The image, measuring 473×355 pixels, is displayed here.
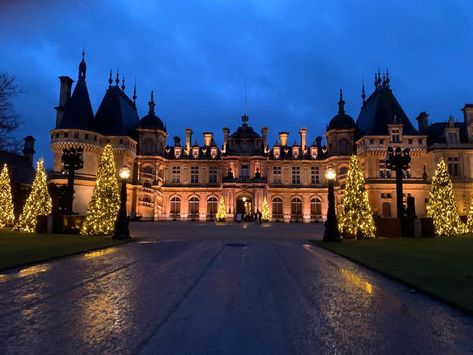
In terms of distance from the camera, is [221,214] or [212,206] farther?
[212,206]

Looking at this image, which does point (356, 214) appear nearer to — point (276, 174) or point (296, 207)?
point (296, 207)

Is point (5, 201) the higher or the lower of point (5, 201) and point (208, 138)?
the lower

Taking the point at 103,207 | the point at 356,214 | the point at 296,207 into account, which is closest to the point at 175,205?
the point at 296,207

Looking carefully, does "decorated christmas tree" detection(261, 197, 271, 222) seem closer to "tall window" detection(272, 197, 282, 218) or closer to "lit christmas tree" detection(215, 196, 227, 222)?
"tall window" detection(272, 197, 282, 218)

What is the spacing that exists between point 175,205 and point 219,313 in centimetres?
4815

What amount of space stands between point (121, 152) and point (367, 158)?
32.9 metres

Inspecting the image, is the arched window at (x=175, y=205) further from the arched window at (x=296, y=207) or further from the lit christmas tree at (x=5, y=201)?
the lit christmas tree at (x=5, y=201)

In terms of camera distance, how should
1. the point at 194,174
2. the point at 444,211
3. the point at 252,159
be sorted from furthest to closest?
the point at 194,174
the point at 252,159
the point at 444,211

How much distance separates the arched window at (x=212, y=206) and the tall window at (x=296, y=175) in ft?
41.8

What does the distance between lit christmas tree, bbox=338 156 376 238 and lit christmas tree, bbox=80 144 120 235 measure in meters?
14.7

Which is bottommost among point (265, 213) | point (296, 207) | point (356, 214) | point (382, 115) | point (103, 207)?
point (265, 213)

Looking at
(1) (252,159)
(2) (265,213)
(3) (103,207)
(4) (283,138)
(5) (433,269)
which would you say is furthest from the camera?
(4) (283,138)

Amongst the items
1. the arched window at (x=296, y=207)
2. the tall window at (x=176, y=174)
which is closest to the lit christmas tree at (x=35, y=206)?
the tall window at (x=176, y=174)

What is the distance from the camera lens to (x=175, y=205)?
52719 mm
